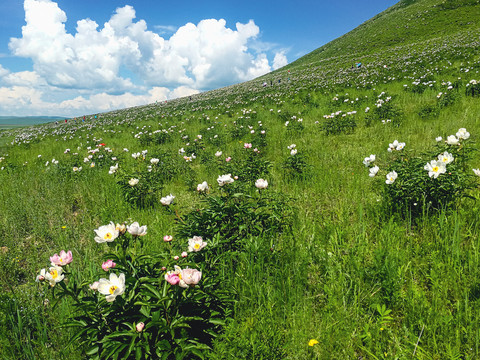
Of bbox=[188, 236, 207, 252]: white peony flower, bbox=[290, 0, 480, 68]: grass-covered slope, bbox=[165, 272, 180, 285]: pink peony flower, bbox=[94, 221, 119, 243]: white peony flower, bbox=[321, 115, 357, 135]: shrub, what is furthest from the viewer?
bbox=[290, 0, 480, 68]: grass-covered slope

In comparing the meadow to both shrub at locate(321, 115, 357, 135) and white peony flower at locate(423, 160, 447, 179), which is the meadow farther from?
shrub at locate(321, 115, 357, 135)

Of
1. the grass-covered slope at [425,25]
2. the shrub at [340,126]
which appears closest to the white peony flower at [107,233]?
the shrub at [340,126]

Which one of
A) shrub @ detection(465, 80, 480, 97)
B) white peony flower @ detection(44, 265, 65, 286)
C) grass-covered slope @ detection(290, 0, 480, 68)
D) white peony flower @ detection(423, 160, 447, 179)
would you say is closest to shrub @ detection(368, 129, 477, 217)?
white peony flower @ detection(423, 160, 447, 179)

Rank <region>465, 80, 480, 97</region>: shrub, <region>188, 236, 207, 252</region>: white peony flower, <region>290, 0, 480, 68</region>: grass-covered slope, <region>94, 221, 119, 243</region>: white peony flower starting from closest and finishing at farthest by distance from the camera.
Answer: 1. <region>94, 221, 119, 243</region>: white peony flower
2. <region>188, 236, 207, 252</region>: white peony flower
3. <region>465, 80, 480, 97</region>: shrub
4. <region>290, 0, 480, 68</region>: grass-covered slope

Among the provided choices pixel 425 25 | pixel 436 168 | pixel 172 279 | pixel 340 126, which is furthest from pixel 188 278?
pixel 425 25

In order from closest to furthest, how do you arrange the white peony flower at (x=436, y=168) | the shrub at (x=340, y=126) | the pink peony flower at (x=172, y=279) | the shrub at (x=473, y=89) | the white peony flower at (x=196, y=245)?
the pink peony flower at (x=172, y=279) < the white peony flower at (x=196, y=245) < the white peony flower at (x=436, y=168) < the shrub at (x=340, y=126) < the shrub at (x=473, y=89)

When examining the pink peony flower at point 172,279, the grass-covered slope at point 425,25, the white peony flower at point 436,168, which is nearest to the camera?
the pink peony flower at point 172,279

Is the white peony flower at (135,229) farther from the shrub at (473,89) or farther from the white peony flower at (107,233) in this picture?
the shrub at (473,89)

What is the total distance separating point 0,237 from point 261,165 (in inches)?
171

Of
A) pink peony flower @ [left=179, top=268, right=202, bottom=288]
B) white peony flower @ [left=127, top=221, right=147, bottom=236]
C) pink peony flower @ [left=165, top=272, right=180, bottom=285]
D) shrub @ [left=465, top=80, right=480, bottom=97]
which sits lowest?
pink peony flower @ [left=179, top=268, right=202, bottom=288]

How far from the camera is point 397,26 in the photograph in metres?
38.8

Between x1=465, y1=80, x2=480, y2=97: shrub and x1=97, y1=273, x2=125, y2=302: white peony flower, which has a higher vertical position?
x1=465, y1=80, x2=480, y2=97: shrub

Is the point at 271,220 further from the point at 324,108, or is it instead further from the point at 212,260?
the point at 324,108

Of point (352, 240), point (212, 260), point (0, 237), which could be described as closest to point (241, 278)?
point (212, 260)
